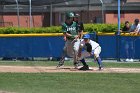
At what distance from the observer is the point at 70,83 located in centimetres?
1290

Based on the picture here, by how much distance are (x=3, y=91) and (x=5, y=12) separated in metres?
27.3

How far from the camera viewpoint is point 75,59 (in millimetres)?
16484

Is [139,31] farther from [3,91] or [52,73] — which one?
[3,91]

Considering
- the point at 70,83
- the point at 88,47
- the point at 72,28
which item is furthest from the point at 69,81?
the point at 72,28

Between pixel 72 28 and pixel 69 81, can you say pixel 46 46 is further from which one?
pixel 69 81

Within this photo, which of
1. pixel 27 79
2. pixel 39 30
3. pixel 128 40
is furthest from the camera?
pixel 39 30

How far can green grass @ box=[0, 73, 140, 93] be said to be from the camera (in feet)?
38.2

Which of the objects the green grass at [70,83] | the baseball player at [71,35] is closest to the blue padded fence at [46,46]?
the baseball player at [71,35]

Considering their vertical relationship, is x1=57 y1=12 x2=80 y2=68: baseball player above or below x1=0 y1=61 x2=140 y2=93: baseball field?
above

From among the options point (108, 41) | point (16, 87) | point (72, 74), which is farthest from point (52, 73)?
point (108, 41)

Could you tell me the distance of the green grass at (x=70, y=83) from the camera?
38.2 feet

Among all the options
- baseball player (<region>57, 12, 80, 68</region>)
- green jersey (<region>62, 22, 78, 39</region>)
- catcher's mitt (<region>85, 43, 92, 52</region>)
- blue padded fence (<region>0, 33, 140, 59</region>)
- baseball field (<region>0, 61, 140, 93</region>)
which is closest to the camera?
baseball field (<region>0, 61, 140, 93</region>)

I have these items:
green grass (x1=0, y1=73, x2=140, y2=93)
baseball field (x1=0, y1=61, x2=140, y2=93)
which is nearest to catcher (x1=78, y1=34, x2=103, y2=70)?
baseball field (x1=0, y1=61, x2=140, y2=93)

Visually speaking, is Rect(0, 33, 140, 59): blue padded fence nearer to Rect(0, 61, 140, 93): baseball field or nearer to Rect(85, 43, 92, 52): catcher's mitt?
Rect(0, 61, 140, 93): baseball field
